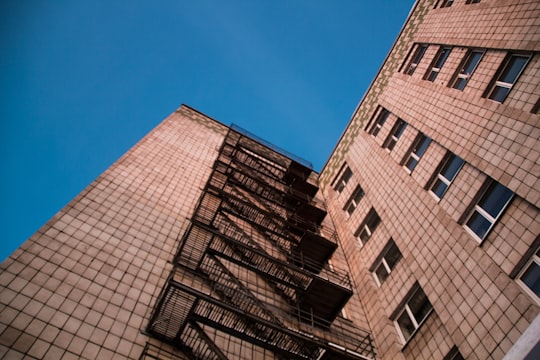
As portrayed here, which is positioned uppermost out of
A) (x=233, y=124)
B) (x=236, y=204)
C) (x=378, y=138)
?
(x=378, y=138)

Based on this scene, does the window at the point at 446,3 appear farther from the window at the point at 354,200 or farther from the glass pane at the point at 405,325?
the glass pane at the point at 405,325

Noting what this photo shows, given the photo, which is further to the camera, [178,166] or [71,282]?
[178,166]

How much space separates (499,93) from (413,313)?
8.93m

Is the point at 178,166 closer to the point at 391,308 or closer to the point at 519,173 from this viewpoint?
the point at 391,308

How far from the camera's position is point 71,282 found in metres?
9.31

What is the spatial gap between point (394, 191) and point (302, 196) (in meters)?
5.22

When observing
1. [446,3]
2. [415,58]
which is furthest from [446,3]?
[415,58]

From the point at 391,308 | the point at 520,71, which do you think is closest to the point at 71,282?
the point at 391,308

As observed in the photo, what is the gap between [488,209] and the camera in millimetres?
11922

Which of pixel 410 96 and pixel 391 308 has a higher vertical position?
pixel 410 96

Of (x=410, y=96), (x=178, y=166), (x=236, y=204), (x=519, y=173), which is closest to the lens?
(x=519, y=173)

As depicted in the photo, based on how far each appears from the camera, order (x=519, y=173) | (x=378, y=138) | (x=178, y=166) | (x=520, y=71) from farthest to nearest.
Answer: (x=378, y=138) → (x=178, y=166) → (x=520, y=71) → (x=519, y=173)

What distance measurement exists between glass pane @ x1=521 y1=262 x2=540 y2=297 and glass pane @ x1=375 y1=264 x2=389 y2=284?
6400 mm

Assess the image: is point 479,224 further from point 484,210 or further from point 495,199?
point 495,199
